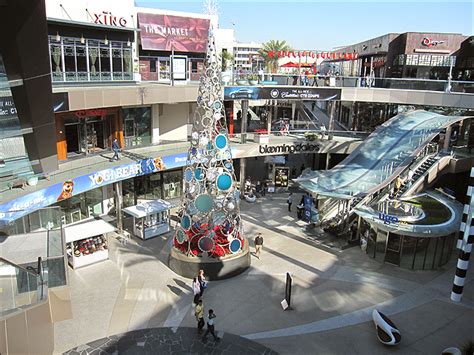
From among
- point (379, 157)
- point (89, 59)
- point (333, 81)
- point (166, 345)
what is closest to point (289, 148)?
point (333, 81)

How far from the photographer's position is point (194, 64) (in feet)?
121

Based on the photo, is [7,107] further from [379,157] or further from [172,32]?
[172,32]

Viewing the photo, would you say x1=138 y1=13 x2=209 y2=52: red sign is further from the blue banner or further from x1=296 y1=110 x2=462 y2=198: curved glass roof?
x1=296 y1=110 x2=462 y2=198: curved glass roof

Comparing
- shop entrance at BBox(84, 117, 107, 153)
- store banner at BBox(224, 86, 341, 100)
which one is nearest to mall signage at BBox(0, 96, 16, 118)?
shop entrance at BBox(84, 117, 107, 153)

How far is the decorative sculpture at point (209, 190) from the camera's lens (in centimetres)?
1839

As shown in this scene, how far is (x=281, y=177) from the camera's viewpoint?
32.9m

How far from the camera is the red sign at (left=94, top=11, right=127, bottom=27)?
27.8 m

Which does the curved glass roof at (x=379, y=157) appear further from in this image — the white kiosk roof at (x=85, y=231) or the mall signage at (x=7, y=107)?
the mall signage at (x=7, y=107)

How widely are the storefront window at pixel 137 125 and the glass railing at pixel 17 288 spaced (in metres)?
19.9

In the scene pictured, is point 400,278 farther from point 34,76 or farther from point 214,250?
point 34,76

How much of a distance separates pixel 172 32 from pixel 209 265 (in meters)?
22.7

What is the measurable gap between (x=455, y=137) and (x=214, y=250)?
21.0 m

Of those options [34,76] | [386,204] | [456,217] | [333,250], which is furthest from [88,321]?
[456,217]

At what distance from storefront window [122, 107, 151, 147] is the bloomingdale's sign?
7.87 metres
